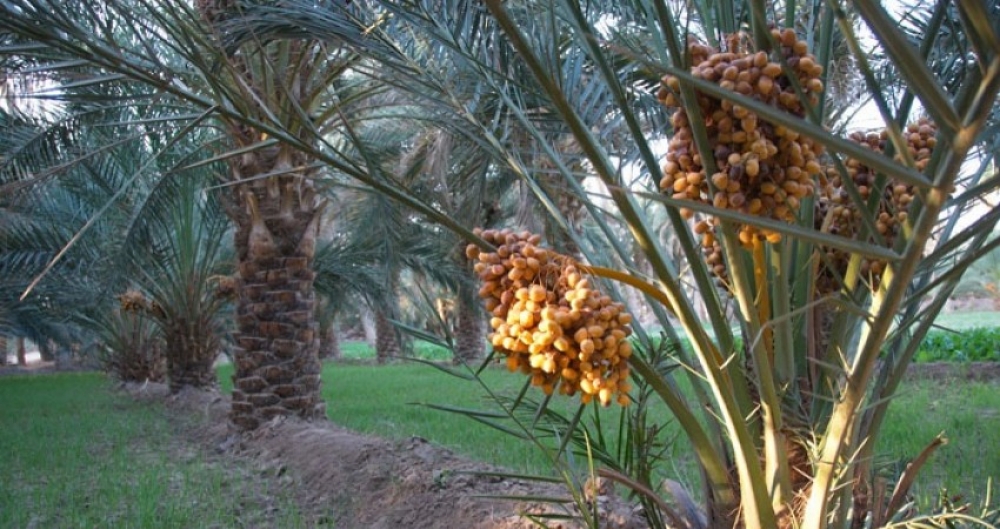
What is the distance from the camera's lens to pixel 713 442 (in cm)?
232

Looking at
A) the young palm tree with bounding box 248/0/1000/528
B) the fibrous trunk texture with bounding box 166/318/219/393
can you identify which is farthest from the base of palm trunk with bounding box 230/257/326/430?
the young palm tree with bounding box 248/0/1000/528

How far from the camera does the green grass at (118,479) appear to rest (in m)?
4.71

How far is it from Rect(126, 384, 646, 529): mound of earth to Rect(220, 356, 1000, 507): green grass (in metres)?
0.43

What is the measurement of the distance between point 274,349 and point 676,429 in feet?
11.1

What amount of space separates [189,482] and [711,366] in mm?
4779

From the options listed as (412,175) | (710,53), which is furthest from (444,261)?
(710,53)

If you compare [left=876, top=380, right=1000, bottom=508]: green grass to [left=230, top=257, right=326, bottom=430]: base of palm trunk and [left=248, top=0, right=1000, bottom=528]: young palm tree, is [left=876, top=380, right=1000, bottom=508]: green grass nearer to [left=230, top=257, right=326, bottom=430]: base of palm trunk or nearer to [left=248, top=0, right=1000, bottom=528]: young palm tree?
[left=248, top=0, right=1000, bottom=528]: young palm tree

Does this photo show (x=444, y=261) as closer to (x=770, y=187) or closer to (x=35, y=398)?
(x=35, y=398)

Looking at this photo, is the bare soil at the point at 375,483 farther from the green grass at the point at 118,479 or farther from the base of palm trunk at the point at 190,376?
the base of palm trunk at the point at 190,376

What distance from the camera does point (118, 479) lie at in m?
5.89

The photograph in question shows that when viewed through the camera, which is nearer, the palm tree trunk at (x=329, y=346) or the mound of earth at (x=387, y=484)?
the mound of earth at (x=387, y=484)

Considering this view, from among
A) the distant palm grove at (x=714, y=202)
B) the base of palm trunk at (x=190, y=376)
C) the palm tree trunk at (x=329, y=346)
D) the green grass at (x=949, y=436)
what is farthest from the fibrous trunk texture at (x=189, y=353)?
the palm tree trunk at (x=329, y=346)

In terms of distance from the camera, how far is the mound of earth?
3.94 metres

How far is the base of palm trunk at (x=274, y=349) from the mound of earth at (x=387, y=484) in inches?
9.6
